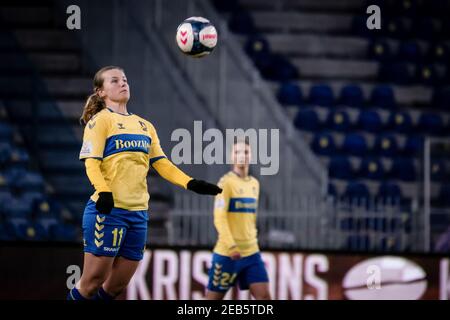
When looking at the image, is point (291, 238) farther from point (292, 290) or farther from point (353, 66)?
point (353, 66)

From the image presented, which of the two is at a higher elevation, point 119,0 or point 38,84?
point 119,0

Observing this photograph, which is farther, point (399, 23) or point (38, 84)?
point (399, 23)

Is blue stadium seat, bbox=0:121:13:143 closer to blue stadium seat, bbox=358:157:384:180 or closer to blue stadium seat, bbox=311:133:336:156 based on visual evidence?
blue stadium seat, bbox=311:133:336:156

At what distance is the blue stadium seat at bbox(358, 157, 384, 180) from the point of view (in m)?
14.7

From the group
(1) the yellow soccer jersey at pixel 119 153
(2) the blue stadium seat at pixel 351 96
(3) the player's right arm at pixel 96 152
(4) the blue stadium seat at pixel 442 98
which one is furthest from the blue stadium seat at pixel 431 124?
(3) the player's right arm at pixel 96 152

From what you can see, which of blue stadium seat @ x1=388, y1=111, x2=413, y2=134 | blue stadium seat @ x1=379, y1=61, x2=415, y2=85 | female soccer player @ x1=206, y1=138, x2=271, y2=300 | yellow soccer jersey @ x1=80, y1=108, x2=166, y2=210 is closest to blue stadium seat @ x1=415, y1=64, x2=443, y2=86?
blue stadium seat @ x1=379, y1=61, x2=415, y2=85

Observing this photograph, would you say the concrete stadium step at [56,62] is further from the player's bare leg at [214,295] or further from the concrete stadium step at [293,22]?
the player's bare leg at [214,295]

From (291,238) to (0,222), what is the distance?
3.32 meters

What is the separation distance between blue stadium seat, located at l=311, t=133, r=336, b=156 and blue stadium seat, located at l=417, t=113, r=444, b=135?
5.38 feet

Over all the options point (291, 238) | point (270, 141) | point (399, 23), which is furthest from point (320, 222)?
point (399, 23)

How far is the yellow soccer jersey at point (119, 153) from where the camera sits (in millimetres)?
7223

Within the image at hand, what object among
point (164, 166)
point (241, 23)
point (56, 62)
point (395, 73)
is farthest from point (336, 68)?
point (164, 166)

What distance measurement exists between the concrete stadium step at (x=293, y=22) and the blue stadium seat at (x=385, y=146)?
2.05m

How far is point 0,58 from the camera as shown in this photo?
12.9 m
